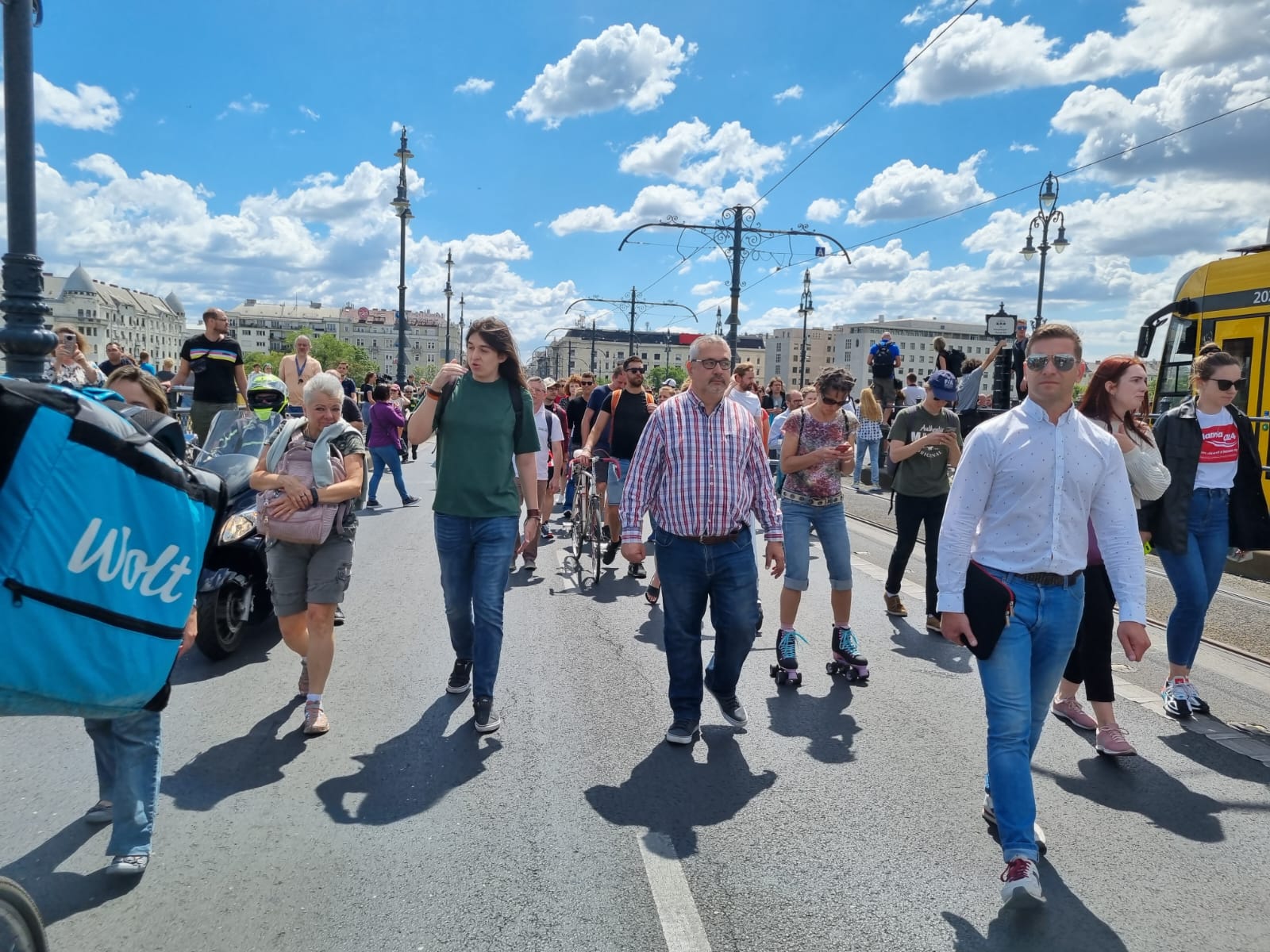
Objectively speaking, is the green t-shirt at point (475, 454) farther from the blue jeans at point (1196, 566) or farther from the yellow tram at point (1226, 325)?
the yellow tram at point (1226, 325)

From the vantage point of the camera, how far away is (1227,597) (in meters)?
7.85

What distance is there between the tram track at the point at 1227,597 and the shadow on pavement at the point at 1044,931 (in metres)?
3.99

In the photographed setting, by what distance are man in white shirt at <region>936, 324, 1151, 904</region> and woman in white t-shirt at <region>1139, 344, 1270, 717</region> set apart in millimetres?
1996

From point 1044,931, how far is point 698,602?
199cm

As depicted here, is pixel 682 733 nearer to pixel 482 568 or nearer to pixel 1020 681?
pixel 482 568

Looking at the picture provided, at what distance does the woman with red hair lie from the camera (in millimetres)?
4086

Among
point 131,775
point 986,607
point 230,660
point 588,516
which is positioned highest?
point 986,607

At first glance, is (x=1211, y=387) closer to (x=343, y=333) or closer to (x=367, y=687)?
(x=367, y=687)

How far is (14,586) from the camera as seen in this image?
188 cm

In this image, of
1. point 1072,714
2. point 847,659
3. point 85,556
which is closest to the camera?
point 85,556

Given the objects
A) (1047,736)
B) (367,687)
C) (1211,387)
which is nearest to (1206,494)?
(1211,387)

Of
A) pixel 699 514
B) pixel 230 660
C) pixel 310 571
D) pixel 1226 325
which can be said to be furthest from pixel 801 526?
pixel 1226 325

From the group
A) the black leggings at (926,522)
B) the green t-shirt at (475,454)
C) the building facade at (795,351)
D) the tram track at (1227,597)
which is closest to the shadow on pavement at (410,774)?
the green t-shirt at (475,454)

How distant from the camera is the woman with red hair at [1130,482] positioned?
409 centimetres
